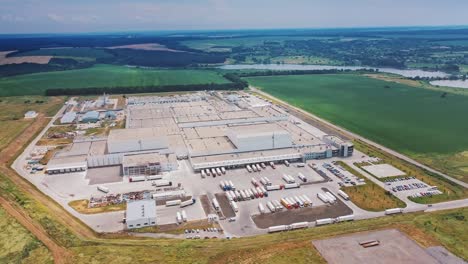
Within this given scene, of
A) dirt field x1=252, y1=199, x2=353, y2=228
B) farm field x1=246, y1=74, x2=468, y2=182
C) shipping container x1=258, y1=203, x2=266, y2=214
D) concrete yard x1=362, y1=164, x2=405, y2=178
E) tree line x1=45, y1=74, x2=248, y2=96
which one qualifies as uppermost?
tree line x1=45, y1=74, x2=248, y2=96

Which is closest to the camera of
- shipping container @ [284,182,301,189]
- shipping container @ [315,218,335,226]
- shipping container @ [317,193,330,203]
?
shipping container @ [315,218,335,226]

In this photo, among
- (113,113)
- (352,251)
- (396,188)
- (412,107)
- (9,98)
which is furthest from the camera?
(9,98)

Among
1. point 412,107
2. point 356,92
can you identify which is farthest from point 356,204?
point 356,92

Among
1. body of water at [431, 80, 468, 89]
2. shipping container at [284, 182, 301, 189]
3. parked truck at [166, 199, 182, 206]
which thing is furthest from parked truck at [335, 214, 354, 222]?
body of water at [431, 80, 468, 89]

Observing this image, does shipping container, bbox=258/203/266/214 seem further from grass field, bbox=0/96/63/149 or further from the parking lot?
grass field, bbox=0/96/63/149

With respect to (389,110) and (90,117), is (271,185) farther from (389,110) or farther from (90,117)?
(389,110)

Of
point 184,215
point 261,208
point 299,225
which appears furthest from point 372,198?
point 184,215

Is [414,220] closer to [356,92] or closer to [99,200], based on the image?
[99,200]
